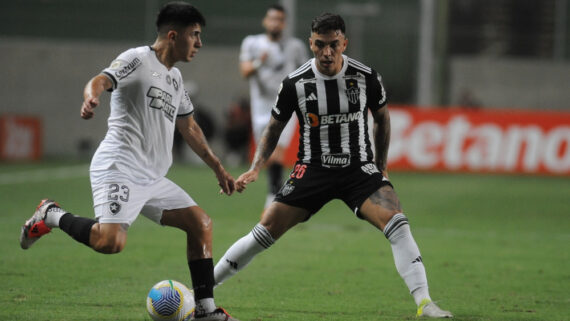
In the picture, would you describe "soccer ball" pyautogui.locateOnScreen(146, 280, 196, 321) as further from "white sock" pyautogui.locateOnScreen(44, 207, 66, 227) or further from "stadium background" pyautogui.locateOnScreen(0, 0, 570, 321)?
"white sock" pyautogui.locateOnScreen(44, 207, 66, 227)

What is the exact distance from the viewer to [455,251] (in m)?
9.60

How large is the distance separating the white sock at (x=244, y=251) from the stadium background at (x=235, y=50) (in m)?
20.5

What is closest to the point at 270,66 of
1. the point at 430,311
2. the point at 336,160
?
the point at 336,160

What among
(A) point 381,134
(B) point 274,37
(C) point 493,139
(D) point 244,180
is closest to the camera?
(D) point 244,180

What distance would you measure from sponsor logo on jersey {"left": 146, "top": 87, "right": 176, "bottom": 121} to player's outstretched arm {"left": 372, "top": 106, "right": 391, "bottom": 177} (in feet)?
5.23

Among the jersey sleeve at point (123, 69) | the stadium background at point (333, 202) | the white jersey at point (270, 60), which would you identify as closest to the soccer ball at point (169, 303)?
the stadium background at point (333, 202)

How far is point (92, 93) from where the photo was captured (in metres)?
5.33

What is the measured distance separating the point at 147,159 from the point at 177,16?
3.23 feet

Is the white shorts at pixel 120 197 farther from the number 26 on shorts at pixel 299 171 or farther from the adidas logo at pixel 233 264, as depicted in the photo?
the number 26 on shorts at pixel 299 171

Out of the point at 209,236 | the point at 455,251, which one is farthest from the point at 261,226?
the point at 455,251

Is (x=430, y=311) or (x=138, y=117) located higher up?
(x=138, y=117)

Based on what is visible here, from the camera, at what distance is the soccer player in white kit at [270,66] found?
11898 mm

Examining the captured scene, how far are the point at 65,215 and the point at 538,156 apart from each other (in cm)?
1623

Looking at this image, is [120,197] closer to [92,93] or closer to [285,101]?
[92,93]
